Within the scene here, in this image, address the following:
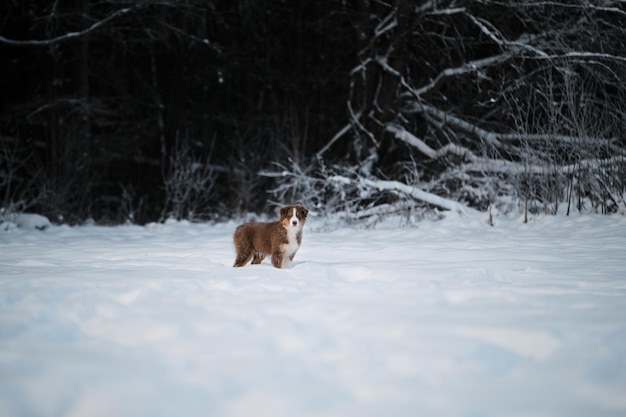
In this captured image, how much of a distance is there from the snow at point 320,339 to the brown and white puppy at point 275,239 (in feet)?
0.92

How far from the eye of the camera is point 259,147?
19.0 metres

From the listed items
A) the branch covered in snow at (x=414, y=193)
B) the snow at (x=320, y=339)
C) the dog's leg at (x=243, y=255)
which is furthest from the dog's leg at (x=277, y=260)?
the branch covered in snow at (x=414, y=193)

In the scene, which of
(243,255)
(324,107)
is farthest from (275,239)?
(324,107)

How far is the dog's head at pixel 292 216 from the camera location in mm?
6145

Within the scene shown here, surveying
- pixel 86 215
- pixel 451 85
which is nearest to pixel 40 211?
pixel 86 215

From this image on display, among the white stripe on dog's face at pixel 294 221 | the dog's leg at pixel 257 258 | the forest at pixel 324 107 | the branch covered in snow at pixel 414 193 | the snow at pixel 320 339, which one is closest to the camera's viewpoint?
the snow at pixel 320 339

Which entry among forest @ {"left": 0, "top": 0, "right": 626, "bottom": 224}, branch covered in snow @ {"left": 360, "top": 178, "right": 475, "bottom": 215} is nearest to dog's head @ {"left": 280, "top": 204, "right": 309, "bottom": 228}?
forest @ {"left": 0, "top": 0, "right": 626, "bottom": 224}

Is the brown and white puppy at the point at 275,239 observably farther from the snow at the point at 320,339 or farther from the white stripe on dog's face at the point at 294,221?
the snow at the point at 320,339

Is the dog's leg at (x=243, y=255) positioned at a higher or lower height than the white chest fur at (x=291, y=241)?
lower

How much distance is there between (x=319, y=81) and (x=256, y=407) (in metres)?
18.7

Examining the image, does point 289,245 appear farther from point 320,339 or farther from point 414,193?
point 414,193

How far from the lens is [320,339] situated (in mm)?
3521

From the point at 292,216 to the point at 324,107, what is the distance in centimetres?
1478

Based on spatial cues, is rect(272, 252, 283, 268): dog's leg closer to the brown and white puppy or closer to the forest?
the brown and white puppy
